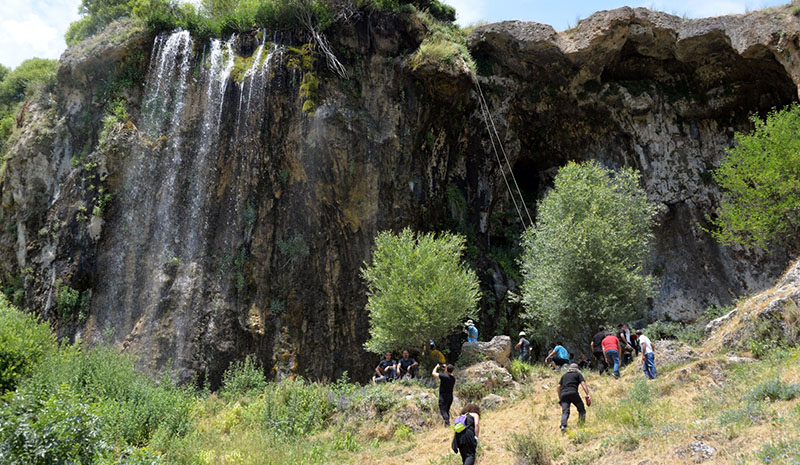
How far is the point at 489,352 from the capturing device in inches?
568

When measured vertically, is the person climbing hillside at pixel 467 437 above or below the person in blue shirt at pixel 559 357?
below

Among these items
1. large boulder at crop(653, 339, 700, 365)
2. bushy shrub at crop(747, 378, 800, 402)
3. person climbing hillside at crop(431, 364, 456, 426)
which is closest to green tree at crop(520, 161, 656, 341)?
large boulder at crop(653, 339, 700, 365)

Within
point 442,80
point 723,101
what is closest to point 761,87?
point 723,101

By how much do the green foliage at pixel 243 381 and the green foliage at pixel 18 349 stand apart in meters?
4.90

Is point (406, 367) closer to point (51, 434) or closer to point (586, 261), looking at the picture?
point (586, 261)

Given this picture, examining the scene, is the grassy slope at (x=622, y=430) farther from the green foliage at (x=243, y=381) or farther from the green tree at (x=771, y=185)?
the green tree at (x=771, y=185)

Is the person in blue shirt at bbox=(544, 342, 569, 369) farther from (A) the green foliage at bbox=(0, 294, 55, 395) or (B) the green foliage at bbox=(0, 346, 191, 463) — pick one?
(A) the green foliage at bbox=(0, 294, 55, 395)

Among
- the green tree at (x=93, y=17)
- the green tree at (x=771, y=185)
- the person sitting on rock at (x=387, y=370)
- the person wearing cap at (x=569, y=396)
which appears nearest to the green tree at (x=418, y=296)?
the person sitting on rock at (x=387, y=370)

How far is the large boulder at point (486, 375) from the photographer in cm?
1324

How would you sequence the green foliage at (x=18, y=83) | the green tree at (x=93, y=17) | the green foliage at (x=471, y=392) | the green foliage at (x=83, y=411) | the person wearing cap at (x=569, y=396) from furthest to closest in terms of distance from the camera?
1. the green tree at (x=93, y=17)
2. the green foliage at (x=18, y=83)
3. the green foliage at (x=471, y=392)
4. the person wearing cap at (x=569, y=396)
5. the green foliage at (x=83, y=411)

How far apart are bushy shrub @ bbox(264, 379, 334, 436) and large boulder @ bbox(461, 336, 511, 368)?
14.0ft

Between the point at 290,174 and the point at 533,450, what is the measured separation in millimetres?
14563

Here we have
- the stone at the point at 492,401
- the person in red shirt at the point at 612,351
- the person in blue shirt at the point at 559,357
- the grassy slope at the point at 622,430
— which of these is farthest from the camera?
the person in blue shirt at the point at 559,357

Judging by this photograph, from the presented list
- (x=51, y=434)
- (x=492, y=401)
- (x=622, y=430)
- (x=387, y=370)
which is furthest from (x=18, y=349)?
(x=622, y=430)
